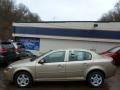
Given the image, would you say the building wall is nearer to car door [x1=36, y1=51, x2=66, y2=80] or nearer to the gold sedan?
the gold sedan

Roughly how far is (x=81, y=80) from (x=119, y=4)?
80866 mm

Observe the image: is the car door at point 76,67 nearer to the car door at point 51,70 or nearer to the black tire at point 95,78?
the car door at point 51,70

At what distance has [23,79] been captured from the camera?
12.6 m

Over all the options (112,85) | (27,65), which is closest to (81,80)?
(112,85)

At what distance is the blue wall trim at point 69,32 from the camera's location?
33681 millimetres

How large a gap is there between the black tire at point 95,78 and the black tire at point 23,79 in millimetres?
2254

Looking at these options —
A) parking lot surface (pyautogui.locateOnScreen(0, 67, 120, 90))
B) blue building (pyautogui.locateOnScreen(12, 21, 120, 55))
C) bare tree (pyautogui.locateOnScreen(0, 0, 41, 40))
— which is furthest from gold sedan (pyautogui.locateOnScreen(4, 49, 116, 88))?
bare tree (pyautogui.locateOnScreen(0, 0, 41, 40))

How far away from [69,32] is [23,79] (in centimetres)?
2305

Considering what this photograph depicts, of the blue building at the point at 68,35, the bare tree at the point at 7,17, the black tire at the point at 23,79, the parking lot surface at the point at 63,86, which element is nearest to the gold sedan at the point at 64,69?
the black tire at the point at 23,79

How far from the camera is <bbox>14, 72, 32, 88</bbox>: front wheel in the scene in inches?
495

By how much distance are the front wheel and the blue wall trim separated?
71.4ft

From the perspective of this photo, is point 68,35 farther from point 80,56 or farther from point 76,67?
point 76,67

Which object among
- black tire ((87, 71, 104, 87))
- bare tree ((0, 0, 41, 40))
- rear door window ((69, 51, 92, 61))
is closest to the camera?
black tire ((87, 71, 104, 87))

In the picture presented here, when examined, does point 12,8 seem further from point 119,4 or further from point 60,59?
point 60,59
